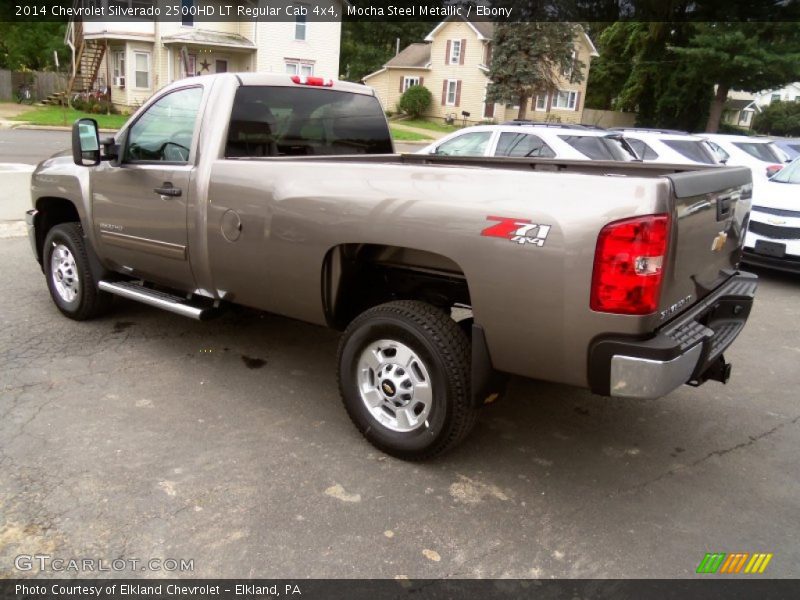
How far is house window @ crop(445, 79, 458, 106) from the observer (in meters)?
43.8

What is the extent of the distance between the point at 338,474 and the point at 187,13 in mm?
33117

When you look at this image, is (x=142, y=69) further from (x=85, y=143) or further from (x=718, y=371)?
(x=718, y=371)

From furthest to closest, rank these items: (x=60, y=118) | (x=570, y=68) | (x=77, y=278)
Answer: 1. (x=570, y=68)
2. (x=60, y=118)
3. (x=77, y=278)

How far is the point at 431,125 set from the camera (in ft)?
137

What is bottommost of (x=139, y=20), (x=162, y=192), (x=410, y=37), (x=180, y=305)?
(x=180, y=305)

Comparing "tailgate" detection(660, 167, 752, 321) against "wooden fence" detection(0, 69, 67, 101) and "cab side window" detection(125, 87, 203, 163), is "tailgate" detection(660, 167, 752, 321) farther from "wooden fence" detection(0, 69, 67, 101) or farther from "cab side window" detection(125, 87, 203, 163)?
"wooden fence" detection(0, 69, 67, 101)

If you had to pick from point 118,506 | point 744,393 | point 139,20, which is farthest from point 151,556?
point 139,20

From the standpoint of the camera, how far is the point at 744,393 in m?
4.74

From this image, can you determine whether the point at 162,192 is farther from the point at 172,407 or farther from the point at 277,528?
the point at 277,528

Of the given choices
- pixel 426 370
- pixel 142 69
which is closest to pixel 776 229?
pixel 426 370

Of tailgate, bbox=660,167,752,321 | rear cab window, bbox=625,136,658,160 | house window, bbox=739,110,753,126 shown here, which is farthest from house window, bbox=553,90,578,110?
tailgate, bbox=660,167,752,321

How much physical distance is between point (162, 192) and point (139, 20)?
1247 inches

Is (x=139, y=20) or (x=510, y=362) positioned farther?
(x=139, y=20)

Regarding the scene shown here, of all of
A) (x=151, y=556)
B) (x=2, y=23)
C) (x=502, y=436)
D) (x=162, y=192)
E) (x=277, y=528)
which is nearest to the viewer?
(x=151, y=556)
